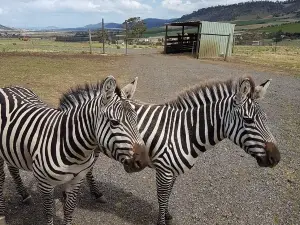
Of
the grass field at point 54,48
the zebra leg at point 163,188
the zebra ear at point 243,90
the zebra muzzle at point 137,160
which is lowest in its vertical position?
the grass field at point 54,48

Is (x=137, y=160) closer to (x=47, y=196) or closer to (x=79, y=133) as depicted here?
(x=79, y=133)

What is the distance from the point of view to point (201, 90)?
4.43m

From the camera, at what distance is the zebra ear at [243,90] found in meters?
3.73

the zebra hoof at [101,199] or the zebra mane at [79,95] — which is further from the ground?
the zebra mane at [79,95]

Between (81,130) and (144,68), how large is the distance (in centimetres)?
1606

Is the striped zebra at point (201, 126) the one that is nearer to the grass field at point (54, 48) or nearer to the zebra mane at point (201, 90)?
the zebra mane at point (201, 90)

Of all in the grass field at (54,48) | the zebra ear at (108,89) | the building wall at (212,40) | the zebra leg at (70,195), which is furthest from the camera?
the grass field at (54,48)

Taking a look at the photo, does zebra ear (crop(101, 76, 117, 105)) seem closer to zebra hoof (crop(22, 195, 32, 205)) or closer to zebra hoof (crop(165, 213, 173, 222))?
zebra hoof (crop(165, 213, 173, 222))

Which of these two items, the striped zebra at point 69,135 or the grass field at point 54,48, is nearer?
the striped zebra at point 69,135

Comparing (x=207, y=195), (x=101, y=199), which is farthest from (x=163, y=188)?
(x=207, y=195)

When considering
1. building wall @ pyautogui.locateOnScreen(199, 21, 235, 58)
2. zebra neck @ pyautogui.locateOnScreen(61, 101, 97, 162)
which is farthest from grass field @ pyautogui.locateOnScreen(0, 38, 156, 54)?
zebra neck @ pyautogui.locateOnScreen(61, 101, 97, 162)

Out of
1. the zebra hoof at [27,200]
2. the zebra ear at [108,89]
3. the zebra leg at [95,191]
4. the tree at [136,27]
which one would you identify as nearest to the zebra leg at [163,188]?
the zebra leg at [95,191]

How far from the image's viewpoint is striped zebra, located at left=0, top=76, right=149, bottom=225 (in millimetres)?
3211

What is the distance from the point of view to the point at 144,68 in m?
19.3
